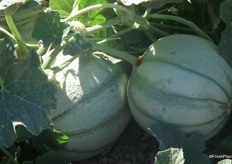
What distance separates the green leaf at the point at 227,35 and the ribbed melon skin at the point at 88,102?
1.25ft

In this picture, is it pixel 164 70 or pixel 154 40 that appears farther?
pixel 154 40

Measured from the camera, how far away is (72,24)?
1885 mm

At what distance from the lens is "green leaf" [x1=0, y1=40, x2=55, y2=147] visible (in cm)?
167

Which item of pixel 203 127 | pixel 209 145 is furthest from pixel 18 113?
pixel 209 145

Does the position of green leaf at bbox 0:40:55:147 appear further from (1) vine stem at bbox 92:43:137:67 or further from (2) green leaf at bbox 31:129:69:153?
(1) vine stem at bbox 92:43:137:67

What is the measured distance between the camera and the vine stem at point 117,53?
1897 millimetres

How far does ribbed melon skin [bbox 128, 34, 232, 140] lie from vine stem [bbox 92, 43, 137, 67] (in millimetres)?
67

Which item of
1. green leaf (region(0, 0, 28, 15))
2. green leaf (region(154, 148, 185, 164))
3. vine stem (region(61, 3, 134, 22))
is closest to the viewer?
green leaf (region(154, 148, 185, 164))

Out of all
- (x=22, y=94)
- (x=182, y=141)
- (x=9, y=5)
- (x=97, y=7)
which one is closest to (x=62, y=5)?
(x=97, y=7)

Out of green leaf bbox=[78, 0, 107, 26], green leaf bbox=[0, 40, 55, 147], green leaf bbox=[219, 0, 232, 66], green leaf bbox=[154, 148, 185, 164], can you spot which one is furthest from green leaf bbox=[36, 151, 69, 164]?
green leaf bbox=[219, 0, 232, 66]

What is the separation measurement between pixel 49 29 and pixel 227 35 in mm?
617

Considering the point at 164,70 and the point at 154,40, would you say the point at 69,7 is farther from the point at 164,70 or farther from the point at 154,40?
the point at 164,70

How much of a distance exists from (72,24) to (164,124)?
48cm

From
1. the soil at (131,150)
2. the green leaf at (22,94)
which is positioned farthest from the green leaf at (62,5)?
the soil at (131,150)
